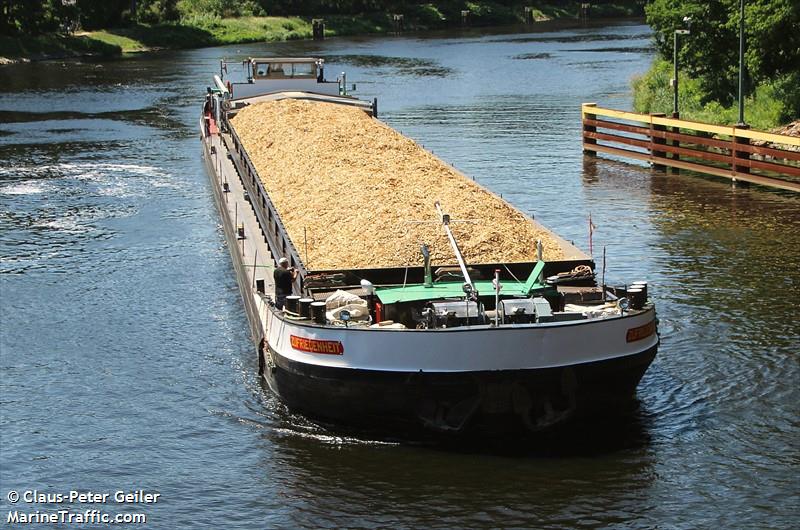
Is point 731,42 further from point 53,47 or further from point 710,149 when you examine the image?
point 53,47

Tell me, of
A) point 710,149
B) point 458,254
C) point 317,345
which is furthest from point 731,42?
point 317,345

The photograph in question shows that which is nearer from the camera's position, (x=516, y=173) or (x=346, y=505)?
(x=346, y=505)

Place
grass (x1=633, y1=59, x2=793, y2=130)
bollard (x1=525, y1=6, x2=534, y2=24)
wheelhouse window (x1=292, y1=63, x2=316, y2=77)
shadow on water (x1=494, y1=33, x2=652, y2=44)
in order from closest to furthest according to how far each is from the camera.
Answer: grass (x1=633, y1=59, x2=793, y2=130) → wheelhouse window (x1=292, y1=63, x2=316, y2=77) → shadow on water (x1=494, y1=33, x2=652, y2=44) → bollard (x1=525, y1=6, x2=534, y2=24)

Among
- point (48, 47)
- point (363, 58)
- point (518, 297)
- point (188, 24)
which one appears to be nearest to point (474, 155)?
point (518, 297)

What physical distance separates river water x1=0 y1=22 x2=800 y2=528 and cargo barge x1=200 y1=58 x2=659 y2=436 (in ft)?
2.24

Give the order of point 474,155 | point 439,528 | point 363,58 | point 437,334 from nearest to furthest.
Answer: point 439,528
point 437,334
point 474,155
point 363,58

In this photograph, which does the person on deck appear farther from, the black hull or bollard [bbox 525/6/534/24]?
bollard [bbox 525/6/534/24]

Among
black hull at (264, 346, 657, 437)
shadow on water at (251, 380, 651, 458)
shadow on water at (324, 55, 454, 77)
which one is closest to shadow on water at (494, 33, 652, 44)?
shadow on water at (324, 55, 454, 77)

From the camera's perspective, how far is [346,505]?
16422 mm

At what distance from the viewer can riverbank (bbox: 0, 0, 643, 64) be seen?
103 meters

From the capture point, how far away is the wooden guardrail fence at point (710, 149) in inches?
1469

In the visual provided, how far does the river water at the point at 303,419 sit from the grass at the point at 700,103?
525 centimetres

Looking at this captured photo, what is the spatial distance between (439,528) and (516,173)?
88.9 ft

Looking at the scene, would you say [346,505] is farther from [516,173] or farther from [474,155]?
[474,155]
